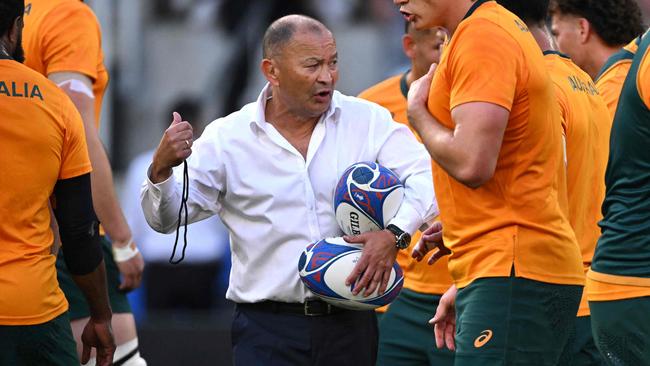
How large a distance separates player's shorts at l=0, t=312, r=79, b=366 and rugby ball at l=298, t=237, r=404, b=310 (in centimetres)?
97

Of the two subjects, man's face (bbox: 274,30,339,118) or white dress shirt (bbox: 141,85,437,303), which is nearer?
white dress shirt (bbox: 141,85,437,303)

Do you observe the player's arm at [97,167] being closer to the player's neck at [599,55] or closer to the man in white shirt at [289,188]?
the man in white shirt at [289,188]

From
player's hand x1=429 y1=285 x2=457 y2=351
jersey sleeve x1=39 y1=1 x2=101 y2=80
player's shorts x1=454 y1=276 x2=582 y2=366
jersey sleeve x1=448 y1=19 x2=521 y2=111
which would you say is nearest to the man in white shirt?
player's hand x1=429 y1=285 x2=457 y2=351

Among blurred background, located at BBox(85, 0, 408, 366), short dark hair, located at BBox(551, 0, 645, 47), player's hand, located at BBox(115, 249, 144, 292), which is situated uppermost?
short dark hair, located at BBox(551, 0, 645, 47)

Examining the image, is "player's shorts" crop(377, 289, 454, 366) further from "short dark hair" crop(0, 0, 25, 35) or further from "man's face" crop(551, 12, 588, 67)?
"short dark hair" crop(0, 0, 25, 35)

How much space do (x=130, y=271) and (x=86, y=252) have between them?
1.49m

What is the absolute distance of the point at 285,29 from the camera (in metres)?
5.58

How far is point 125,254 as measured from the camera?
6543 millimetres

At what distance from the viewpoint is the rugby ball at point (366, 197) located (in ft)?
17.0

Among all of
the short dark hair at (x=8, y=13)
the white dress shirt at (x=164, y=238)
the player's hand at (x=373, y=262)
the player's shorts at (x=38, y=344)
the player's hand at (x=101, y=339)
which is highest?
the short dark hair at (x=8, y=13)

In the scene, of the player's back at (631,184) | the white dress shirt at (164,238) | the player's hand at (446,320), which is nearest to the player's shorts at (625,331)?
the player's back at (631,184)

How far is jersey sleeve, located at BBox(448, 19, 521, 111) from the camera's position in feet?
14.4

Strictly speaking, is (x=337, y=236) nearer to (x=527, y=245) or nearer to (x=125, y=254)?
(x=527, y=245)

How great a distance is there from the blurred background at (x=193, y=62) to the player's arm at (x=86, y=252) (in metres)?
6.03
